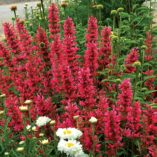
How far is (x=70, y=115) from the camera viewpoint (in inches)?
125

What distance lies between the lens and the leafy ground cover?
294 cm

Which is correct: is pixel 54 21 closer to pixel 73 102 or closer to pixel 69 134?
pixel 73 102

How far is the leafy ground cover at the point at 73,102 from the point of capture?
9.65 ft

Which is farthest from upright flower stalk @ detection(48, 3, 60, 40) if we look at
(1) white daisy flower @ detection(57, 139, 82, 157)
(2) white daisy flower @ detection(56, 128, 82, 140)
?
(1) white daisy flower @ detection(57, 139, 82, 157)

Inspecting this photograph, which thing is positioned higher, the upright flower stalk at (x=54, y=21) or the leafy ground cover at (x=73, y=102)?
the upright flower stalk at (x=54, y=21)

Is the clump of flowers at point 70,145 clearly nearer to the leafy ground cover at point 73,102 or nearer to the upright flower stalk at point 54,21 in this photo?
the leafy ground cover at point 73,102

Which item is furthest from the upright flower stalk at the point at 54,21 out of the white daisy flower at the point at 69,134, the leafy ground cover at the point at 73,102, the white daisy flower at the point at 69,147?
the white daisy flower at the point at 69,147

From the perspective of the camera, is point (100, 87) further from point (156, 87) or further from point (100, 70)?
point (156, 87)

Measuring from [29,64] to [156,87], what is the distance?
4.56 ft

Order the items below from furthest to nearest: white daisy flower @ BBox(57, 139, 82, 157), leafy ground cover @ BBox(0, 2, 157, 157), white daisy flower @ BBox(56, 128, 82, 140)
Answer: leafy ground cover @ BBox(0, 2, 157, 157)
white daisy flower @ BBox(56, 128, 82, 140)
white daisy flower @ BBox(57, 139, 82, 157)

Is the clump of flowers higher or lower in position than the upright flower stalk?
lower

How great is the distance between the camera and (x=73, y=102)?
3594 mm

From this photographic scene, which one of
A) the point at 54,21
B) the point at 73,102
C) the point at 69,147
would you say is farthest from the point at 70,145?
the point at 54,21

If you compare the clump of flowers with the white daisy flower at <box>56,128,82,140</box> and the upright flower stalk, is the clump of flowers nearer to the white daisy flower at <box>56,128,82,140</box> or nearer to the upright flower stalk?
the white daisy flower at <box>56,128,82,140</box>
